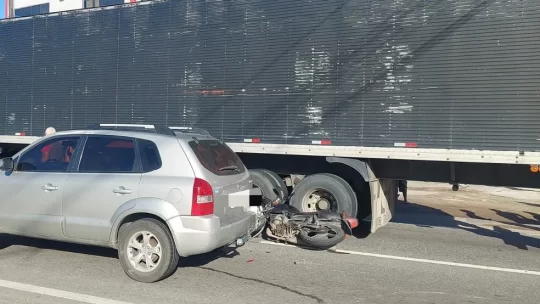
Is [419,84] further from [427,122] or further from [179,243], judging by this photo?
[179,243]

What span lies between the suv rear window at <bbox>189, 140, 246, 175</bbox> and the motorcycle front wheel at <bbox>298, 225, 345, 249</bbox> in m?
1.68

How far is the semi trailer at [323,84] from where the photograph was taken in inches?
290

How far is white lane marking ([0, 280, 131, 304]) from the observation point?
508 cm

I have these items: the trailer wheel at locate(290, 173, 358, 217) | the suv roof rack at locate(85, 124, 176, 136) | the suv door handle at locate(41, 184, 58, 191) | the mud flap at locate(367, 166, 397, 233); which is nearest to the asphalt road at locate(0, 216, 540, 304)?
the mud flap at locate(367, 166, 397, 233)

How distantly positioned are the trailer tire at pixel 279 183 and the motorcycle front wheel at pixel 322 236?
53.1 inches

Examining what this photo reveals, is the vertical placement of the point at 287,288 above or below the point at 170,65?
below

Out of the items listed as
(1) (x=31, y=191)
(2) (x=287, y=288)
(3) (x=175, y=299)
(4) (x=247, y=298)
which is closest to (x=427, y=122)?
(2) (x=287, y=288)

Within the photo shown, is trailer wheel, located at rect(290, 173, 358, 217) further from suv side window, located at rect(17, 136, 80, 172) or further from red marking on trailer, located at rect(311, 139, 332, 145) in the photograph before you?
suv side window, located at rect(17, 136, 80, 172)

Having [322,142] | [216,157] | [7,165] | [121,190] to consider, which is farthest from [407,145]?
[7,165]

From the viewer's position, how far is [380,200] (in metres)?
8.57

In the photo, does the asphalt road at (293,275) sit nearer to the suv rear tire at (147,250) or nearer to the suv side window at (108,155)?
the suv rear tire at (147,250)

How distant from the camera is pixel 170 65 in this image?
9.66m

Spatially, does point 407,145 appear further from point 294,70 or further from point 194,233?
point 194,233

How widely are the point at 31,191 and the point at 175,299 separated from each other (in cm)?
246
